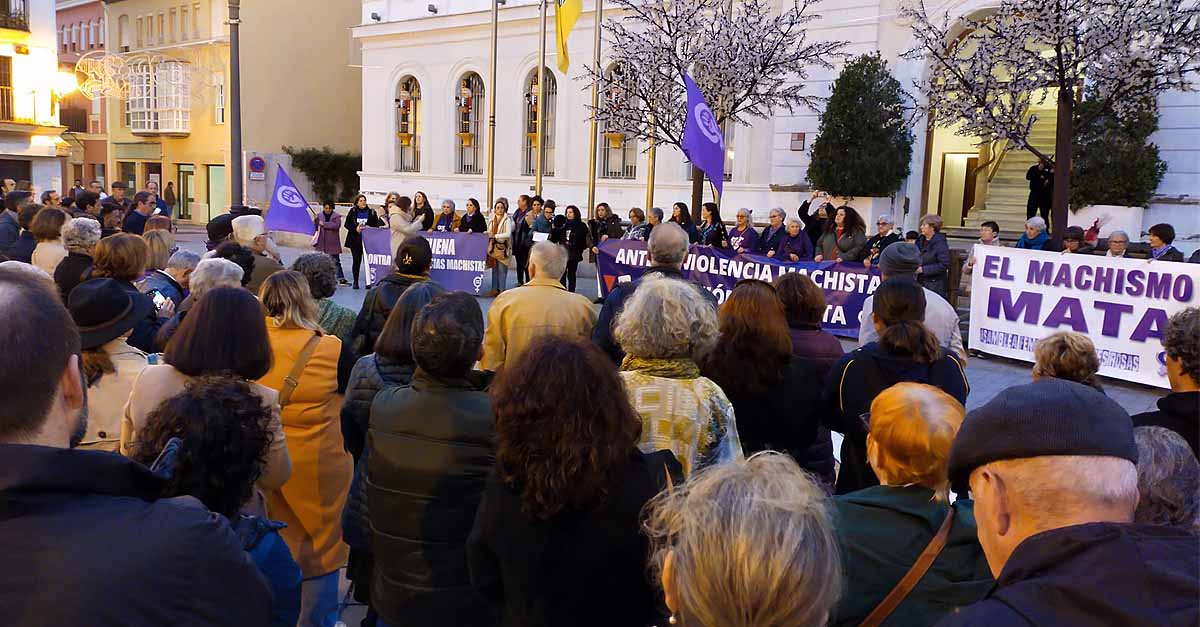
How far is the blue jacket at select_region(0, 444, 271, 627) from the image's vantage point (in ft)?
5.33

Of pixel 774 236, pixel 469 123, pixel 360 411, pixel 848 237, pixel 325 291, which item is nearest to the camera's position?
pixel 360 411

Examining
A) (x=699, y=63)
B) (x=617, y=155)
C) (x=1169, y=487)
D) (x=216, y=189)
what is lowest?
(x=1169, y=487)

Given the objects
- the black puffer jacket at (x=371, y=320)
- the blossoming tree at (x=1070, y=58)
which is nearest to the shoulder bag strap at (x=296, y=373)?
the black puffer jacket at (x=371, y=320)

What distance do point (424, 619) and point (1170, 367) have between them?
10.2 ft

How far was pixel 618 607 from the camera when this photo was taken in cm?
262

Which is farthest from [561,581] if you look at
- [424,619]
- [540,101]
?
[540,101]

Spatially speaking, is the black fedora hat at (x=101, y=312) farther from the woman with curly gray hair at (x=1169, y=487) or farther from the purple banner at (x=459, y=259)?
the purple banner at (x=459, y=259)

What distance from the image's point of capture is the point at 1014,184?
22500mm

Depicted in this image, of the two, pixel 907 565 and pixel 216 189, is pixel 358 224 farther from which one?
pixel 216 189

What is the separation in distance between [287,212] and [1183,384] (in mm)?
10623

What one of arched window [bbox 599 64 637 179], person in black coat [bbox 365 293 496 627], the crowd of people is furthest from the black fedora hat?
arched window [bbox 599 64 637 179]

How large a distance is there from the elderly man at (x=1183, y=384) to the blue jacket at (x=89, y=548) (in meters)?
3.32

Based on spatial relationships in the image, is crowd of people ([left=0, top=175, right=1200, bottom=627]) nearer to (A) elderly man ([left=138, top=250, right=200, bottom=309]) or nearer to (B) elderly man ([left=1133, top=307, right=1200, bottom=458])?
(B) elderly man ([left=1133, top=307, right=1200, bottom=458])

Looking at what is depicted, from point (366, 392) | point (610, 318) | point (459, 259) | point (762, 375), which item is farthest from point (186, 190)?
point (762, 375)
